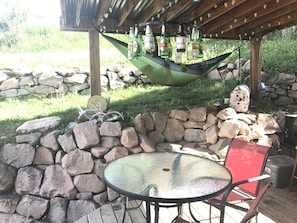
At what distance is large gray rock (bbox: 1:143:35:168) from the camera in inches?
112

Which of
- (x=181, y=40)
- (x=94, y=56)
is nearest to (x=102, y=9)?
(x=94, y=56)

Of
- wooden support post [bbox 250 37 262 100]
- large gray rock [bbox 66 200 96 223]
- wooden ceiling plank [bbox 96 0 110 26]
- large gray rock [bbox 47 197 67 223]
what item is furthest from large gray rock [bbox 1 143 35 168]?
wooden support post [bbox 250 37 262 100]

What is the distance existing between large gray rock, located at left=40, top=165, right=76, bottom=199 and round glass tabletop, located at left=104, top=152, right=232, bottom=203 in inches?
45.3

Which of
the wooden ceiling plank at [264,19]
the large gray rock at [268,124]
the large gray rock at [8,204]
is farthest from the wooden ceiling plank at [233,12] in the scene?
the large gray rock at [8,204]

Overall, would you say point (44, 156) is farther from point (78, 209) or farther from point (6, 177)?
point (78, 209)

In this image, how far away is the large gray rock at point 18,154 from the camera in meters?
2.86

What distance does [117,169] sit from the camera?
5.70ft

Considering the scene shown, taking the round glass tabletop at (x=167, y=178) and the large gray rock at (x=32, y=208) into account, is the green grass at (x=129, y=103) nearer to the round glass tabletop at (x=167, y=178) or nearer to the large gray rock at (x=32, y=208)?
the large gray rock at (x=32, y=208)

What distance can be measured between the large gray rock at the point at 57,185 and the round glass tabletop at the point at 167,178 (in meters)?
1.15

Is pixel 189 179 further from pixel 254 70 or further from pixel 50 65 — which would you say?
pixel 50 65

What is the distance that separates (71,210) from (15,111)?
188cm

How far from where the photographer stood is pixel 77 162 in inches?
112

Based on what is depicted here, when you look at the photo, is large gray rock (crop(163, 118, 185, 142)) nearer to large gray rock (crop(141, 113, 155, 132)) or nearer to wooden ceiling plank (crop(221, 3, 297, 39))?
large gray rock (crop(141, 113, 155, 132))

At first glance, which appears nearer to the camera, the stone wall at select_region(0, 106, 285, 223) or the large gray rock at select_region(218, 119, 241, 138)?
the stone wall at select_region(0, 106, 285, 223)
